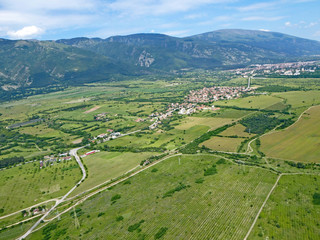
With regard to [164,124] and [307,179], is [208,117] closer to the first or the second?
[164,124]

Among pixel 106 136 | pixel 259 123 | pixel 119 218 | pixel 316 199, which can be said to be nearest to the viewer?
pixel 316 199

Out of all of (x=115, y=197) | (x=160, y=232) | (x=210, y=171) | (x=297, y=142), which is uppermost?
(x=297, y=142)

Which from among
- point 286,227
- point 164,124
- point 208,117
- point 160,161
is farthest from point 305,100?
point 286,227

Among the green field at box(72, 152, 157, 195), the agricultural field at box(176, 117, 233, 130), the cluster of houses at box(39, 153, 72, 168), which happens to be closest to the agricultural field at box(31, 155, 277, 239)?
the green field at box(72, 152, 157, 195)

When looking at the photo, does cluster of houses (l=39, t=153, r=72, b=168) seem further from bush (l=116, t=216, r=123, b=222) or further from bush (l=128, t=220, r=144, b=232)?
bush (l=128, t=220, r=144, b=232)

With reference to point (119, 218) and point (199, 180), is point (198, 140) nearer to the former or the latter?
point (199, 180)

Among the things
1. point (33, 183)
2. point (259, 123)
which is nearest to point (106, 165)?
point (33, 183)
